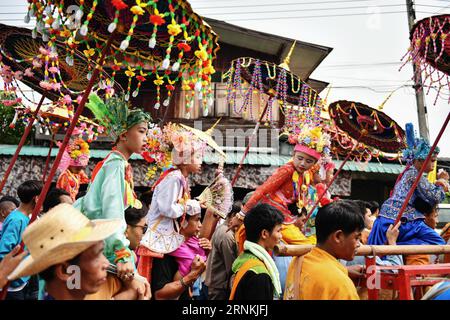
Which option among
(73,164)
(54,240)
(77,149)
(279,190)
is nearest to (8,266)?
(54,240)

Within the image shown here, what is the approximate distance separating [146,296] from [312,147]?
3268 mm

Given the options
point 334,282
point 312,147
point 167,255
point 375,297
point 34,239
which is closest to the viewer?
point 34,239

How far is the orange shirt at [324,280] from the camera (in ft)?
8.93

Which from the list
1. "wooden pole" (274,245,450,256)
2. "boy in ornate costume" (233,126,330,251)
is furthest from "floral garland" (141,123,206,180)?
"wooden pole" (274,245,450,256)

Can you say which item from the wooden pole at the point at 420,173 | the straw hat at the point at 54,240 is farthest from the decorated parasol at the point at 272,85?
the straw hat at the point at 54,240

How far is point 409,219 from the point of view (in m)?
5.22

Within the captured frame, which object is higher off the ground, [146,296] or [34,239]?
[34,239]

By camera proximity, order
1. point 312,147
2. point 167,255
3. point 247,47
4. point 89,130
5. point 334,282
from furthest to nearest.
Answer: point 247,47 → point 89,130 → point 312,147 → point 167,255 → point 334,282

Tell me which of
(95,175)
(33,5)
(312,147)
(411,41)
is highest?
(411,41)

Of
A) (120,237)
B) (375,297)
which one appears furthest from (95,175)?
(375,297)

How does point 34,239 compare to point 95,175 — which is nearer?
point 34,239

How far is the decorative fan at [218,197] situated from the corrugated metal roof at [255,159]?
6.58 metres

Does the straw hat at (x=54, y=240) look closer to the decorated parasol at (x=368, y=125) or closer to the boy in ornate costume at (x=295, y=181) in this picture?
the boy in ornate costume at (x=295, y=181)

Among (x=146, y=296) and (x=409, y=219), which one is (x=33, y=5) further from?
(x=409, y=219)
